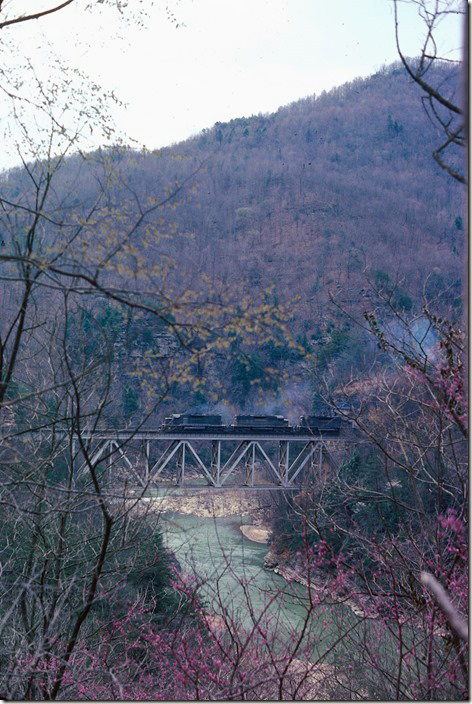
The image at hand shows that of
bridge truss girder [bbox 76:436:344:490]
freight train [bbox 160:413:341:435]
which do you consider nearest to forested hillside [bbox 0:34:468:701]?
freight train [bbox 160:413:341:435]

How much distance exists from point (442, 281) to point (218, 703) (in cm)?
373

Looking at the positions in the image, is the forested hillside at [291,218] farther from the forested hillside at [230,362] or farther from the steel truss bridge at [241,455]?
the steel truss bridge at [241,455]

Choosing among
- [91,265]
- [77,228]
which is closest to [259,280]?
[77,228]

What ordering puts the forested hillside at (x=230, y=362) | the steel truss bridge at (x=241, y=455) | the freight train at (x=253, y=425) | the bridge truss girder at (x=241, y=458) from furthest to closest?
1. the bridge truss girder at (x=241, y=458)
2. the steel truss bridge at (x=241, y=455)
3. the freight train at (x=253, y=425)
4. the forested hillside at (x=230, y=362)

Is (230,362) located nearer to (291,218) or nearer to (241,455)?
(291,218)

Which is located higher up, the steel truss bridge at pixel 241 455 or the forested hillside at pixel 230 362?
the forested hillside at pixel 230 362

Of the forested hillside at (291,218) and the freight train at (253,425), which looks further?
the freight train at (253,425)

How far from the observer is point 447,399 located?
2338 millimetres

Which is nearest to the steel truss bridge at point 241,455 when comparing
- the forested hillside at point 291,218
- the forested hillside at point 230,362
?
the forested hillside at point 230,362

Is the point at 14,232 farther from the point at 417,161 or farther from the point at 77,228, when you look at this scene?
the point at 417,161

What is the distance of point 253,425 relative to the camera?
7223 millimetres

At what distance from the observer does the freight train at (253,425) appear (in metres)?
6.20

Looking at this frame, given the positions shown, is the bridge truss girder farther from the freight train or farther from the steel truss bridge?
the freight train

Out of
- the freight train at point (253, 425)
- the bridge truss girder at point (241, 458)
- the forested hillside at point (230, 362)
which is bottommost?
the bridge truss girder at point (241, 458)
